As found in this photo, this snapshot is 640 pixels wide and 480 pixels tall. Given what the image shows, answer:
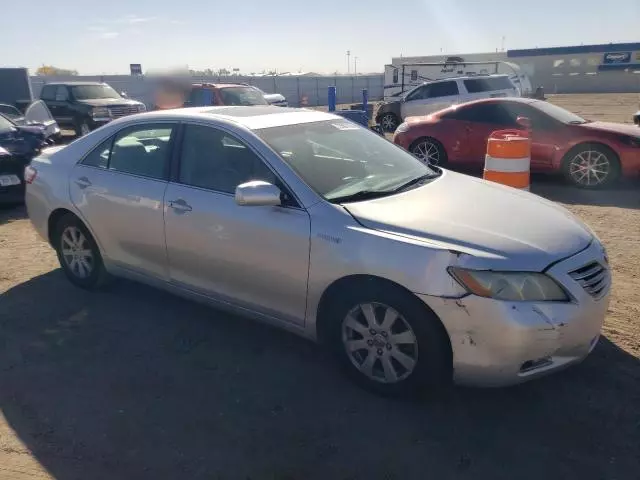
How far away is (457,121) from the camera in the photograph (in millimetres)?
9516

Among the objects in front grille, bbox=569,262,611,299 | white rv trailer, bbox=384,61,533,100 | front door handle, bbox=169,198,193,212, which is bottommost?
front grille, bbox=569,262,611,299

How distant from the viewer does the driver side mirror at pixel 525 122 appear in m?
8.55

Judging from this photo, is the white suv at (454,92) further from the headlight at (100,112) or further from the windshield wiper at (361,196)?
the windshield wiper at (361,196)

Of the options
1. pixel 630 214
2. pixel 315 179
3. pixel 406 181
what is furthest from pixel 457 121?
pixel 315 179

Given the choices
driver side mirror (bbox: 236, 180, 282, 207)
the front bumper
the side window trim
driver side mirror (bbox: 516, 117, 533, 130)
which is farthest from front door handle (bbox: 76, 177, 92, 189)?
driver side mirror (bbox: 516, 117, 533, 130)

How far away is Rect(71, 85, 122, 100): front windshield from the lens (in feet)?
52.9

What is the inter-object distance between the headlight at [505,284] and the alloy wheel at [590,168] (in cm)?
635

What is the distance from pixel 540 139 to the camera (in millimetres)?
8523

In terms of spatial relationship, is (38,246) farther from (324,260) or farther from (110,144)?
(324,260)

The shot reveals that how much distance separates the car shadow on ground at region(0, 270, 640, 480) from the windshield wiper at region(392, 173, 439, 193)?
1.24 metres

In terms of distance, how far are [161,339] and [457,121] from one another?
7.23 meters

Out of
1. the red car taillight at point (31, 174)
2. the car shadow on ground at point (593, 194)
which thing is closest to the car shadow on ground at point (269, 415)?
the red car taillight at point (31, 174)

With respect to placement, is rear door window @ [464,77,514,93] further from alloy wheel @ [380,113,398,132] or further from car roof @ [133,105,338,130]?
car roof @ [133,105,338,130]

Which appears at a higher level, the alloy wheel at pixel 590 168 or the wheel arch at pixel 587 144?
the wheel arch at pixel 587 144
